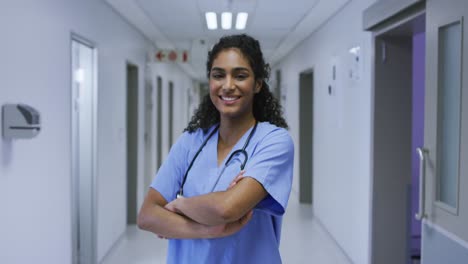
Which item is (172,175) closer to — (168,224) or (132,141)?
(168,224)

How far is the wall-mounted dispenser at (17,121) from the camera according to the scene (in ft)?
6.81

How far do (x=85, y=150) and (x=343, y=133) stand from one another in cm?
228

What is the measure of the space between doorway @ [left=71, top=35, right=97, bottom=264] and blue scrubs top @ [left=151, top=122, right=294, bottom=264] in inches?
99.6

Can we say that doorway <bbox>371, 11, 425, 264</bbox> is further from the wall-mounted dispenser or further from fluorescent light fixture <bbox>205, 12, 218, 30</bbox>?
the wall-mounted dispenser

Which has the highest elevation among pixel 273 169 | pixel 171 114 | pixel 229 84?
pixel 171 114

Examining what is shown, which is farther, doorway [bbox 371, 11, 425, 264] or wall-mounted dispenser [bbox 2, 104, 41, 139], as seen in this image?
doorway [bbox 371, 11, 425, 264]

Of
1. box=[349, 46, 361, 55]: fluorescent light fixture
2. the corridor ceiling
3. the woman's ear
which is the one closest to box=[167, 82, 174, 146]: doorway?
the corridor ceiling

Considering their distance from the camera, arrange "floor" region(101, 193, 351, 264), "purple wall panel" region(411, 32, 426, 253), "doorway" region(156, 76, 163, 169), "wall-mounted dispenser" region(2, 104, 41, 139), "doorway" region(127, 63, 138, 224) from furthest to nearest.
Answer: "doorway" region(156, 76, 163, 169) < "doorway" region(127, 63, 138, 224) < "floor" region(101, 193, 351, 264) < "purple wall panel" region(411, 32, 426, 253) < "wall-mounted dispenser" region(2, 104, 41, 139)

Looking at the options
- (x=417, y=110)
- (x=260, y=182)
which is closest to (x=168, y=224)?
(x=260, y=182)

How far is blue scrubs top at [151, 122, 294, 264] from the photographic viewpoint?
1.15 m

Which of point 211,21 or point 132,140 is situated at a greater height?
point 211,21

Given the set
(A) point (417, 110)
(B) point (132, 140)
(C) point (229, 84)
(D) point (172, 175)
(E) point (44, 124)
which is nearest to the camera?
(C) point (229, 84)

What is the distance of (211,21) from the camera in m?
4.95

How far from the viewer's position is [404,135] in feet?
10.2
